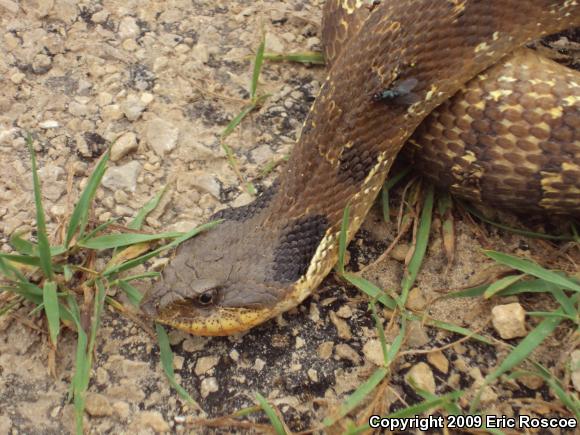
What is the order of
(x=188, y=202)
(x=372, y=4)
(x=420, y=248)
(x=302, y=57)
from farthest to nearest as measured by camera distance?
(x=302, y=57)
(x=372, y=4)
(x=188, y=202)
(x=420, y=248)

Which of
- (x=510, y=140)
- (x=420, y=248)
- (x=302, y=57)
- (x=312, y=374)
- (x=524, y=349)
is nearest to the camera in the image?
(x=524, y=349)

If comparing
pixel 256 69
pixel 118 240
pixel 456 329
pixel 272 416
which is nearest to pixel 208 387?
pixel 272 416

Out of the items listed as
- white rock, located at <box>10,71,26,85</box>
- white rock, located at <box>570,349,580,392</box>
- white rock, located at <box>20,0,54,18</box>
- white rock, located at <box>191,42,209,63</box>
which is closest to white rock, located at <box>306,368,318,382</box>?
white rock, located at <box>570,349,580,392</box>

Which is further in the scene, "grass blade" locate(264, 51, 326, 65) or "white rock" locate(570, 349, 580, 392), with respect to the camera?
"grass blade" locate(264, 51, 326, 65)

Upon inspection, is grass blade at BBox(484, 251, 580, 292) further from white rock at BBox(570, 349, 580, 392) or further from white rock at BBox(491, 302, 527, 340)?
white rock at BBox(570, 349, 580, 392)

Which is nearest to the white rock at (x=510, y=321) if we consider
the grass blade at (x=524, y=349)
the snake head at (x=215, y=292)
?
the grass blade at (x=524, y=349)

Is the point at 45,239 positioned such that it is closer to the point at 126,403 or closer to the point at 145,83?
the point at 126,403

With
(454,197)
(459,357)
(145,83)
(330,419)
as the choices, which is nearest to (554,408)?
(459,357)

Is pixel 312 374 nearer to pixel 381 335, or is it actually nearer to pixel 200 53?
pixel 381 335
